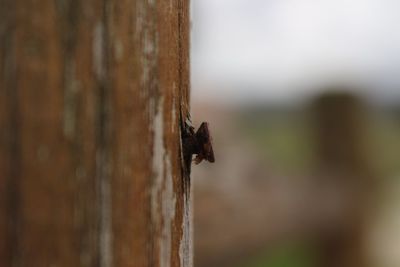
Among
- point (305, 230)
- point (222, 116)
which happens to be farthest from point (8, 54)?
point (222, 116)

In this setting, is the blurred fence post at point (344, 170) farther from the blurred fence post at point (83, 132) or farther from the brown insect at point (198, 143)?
the blurred fence post at point (83, 132)

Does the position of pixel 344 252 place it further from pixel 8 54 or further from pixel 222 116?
pixel 8 54

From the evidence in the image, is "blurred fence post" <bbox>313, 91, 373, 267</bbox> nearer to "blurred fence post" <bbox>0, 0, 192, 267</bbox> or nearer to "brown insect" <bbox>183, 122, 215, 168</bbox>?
"brown insect" <bbox>183, 122, 215, 168</bbox>

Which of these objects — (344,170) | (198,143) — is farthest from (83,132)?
(344,170)

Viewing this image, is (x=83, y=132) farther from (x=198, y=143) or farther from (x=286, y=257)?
(x=286, y=257)

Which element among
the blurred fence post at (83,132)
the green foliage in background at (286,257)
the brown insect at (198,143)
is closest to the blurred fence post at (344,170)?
the green foliage in background at (286,257)
